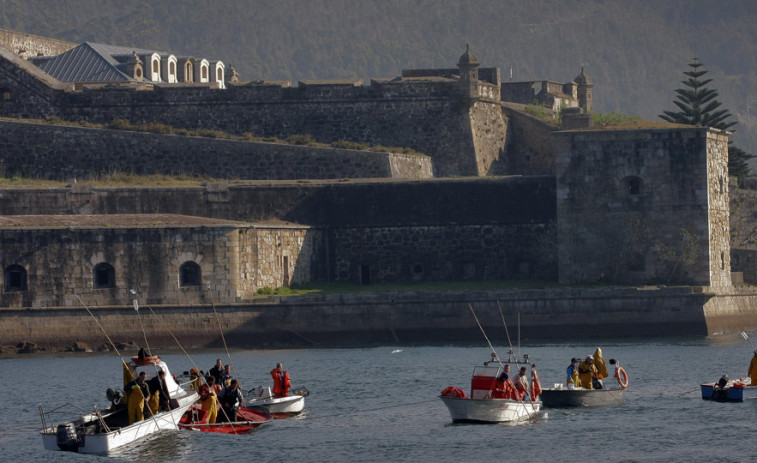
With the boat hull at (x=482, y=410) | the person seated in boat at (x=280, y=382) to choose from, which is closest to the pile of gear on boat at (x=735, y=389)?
the boat hull at (x=482, y=410)

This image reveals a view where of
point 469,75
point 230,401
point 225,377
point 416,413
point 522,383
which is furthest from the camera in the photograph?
point 469,75

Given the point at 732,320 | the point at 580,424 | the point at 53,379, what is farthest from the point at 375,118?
the point at 580,424

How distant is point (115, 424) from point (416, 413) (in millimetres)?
7742

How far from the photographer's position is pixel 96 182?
6259 centimetres

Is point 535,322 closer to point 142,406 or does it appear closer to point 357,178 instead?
point 357,178

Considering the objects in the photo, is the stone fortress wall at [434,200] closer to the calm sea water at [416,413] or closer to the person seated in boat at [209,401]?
the calm sea water at [416,413]

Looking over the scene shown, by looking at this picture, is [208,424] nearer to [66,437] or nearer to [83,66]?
[66,437]

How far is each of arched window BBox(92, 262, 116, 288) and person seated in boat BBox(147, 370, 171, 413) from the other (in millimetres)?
15831

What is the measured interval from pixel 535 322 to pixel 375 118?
1479cm

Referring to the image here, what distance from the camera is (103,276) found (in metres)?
55.1

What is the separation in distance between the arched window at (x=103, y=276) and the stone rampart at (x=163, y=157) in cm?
1005

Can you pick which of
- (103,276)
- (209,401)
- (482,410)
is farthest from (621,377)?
(103,276)

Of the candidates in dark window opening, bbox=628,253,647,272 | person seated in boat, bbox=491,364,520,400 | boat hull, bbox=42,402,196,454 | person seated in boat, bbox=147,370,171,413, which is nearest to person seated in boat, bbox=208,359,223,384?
person seated in boat, bbox=147,370,171,413

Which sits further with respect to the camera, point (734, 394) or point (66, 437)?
point (734, 394)
